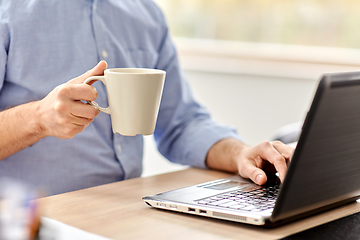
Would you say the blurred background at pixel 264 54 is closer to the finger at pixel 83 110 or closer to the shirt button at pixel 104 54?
the shirt button at pixel 104 54

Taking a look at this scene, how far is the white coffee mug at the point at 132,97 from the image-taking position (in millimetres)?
632

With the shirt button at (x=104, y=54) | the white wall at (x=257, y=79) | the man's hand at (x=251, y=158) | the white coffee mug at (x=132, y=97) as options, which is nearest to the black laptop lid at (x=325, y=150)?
the man's hand at (x=251, y=158)

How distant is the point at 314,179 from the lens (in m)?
0.54

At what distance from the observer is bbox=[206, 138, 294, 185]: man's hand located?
2.56ft

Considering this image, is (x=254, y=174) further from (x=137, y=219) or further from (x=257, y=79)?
(x=257, y=79)

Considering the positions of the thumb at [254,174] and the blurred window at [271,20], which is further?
the blurred window at [271,20]

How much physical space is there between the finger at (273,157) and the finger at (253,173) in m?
0.03

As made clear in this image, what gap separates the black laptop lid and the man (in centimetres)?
18

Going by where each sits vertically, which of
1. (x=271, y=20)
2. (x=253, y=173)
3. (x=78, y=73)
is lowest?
(x=253, y=173)

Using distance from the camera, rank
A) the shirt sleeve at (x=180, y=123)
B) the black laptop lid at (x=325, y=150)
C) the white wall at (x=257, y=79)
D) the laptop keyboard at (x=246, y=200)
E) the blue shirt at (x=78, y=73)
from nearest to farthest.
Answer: the black laptop lid at (x=325, y=150) < the laptop keyboard at (x=246, y=200) < the blue shirt at (x=78, y=73) < the shirt sleeve at (x=180, y=123) < the white wall at (x=257, y=79)

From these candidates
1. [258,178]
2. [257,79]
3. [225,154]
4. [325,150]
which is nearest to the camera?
[325,150]

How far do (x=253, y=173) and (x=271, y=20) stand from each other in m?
1.70

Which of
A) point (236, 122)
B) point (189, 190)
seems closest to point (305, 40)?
point (236, 122)

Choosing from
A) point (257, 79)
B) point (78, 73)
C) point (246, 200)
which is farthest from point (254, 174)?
point (257, 79)
